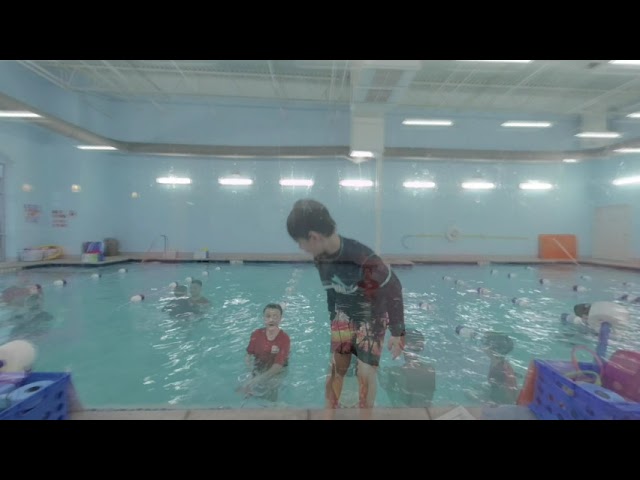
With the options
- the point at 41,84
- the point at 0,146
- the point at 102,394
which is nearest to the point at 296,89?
the point at 41,84

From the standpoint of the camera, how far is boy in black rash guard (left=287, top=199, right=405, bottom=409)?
145 cm

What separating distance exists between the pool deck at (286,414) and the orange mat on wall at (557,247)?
3.16 m

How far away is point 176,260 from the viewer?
5.44 m

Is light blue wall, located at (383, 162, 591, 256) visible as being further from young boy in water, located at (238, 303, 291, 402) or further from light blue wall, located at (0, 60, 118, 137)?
light blue wall, located at (0, 60, 118, 137)

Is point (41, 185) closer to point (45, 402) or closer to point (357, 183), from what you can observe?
point (45, 402)

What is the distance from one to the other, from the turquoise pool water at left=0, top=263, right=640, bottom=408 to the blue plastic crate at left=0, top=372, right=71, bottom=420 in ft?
0.86

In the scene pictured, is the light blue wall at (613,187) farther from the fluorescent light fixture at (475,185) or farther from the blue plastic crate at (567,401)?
the blue plastic crate at (567,401)

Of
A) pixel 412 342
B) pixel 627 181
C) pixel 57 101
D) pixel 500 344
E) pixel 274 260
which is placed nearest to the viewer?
pixel 500 344

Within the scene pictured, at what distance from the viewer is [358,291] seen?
149 centimetres

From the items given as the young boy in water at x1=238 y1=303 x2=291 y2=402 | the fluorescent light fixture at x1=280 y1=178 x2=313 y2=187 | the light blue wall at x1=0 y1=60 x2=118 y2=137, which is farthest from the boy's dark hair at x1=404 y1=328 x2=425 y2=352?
the light blue wall at x1=0 y1=60 x2=118 y2=137

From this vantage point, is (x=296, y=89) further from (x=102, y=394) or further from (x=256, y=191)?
(x=102, y=394)

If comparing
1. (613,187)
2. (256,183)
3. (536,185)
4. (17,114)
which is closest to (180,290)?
(256,183)

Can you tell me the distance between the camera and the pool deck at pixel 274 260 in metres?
3.45

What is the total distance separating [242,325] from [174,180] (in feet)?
9.18
